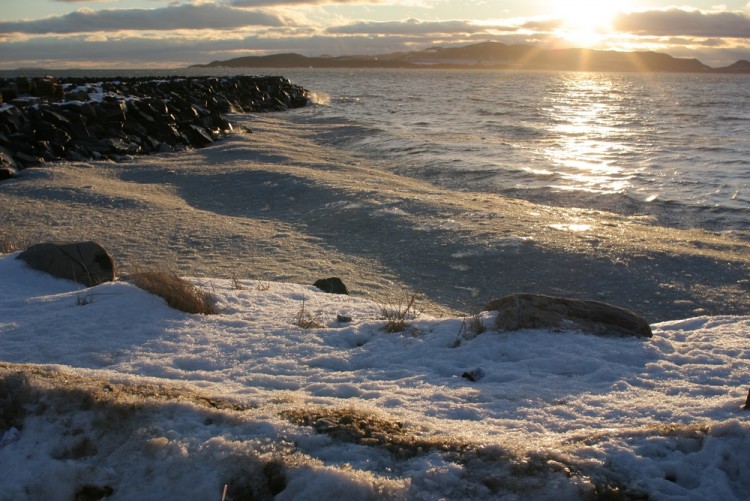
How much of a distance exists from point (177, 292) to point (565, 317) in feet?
8.05

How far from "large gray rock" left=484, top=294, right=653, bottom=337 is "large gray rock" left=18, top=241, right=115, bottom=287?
3.17 meters

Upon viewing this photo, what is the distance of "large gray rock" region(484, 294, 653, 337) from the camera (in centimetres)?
374

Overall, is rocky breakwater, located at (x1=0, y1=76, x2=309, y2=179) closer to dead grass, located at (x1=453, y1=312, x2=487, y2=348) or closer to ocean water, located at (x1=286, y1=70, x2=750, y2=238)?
ocean water, located at (x1=286, y1=70, x2=750, y2=238)

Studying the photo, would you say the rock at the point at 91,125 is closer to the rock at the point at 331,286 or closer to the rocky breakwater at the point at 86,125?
the rocky breakwater at the point at 86,125

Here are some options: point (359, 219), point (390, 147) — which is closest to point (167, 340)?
point (359, 219)

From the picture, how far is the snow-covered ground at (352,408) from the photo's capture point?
6.70 feet

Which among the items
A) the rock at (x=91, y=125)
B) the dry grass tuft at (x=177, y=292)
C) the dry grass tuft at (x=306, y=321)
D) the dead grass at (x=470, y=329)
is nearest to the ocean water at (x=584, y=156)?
the rock at (x=91, y=125)

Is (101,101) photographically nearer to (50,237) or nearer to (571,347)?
(50,237)

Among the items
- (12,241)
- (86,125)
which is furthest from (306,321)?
(86,125)

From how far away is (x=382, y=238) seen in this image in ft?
27.3

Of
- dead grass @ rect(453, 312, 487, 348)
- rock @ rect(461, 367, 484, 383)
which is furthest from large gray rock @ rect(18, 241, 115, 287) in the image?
rock @ rect(461, 367, 484, 383)

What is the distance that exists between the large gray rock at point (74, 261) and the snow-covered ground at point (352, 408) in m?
0.81

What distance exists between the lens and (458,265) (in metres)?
7.35

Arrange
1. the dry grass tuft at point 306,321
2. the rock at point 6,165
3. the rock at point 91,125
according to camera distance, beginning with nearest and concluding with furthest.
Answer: the dry grass tuft at point 306,321 → the rock at point 6,165 → the rock at point 91,125
